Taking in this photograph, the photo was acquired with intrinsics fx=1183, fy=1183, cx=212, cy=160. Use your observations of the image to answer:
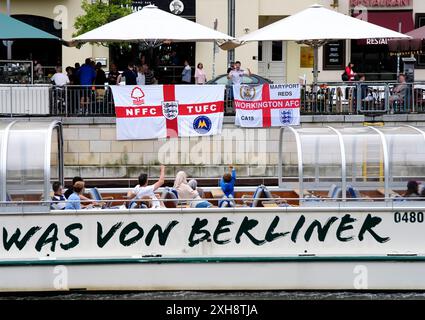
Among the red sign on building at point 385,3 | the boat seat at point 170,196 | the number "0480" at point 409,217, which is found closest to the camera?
the number "0480" at point 409,217

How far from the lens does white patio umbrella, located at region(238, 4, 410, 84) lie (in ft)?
85.0

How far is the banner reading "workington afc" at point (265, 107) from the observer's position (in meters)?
25.8

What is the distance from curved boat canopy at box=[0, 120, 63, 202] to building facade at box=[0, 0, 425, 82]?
2021 cm

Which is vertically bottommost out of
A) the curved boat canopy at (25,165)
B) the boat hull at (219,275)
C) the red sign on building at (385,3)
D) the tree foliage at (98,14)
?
the boat hull at (219,275)

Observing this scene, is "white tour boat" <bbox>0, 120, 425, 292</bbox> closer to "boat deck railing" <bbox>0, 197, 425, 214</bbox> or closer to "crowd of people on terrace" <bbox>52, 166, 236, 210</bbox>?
"boat deck railing" <bbox>0, 197, 425, 214</bbox>

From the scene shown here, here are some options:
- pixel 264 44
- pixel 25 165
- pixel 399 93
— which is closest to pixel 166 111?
pixel 399 93

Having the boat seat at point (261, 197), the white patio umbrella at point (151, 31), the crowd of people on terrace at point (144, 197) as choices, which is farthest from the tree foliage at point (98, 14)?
the boat seat at point (261, 197)

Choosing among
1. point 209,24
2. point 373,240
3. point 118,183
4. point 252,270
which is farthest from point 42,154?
point 209,24

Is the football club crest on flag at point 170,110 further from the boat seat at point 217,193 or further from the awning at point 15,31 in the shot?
the boat seat at point 217,193

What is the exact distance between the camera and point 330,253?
51.0 ft

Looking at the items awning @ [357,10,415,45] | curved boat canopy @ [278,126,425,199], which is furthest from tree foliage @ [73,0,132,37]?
curved boat canopy @ [278,126,425,199]

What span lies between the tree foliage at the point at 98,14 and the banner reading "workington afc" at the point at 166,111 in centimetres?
857

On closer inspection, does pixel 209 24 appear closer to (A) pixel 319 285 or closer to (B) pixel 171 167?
(B) pixel 171 167

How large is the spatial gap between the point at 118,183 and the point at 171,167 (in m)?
2.80
